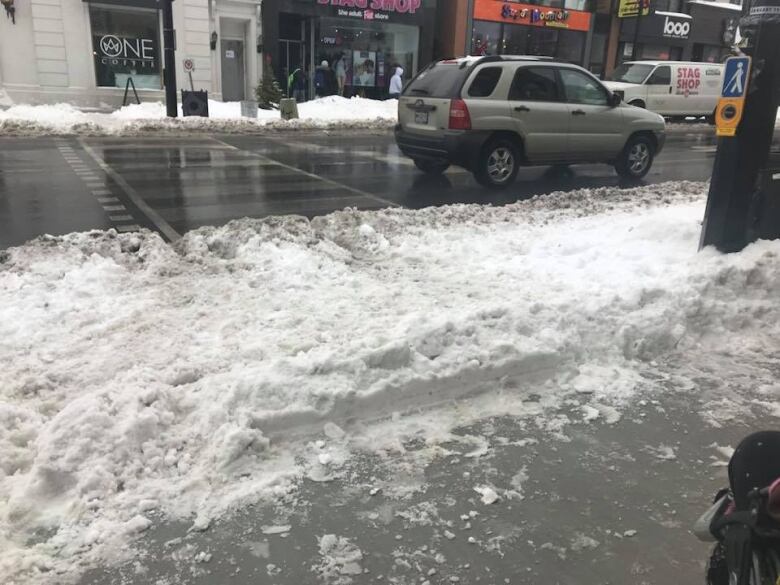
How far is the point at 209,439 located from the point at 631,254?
4.07m

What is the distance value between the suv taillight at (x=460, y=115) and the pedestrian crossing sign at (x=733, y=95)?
486 centimetres

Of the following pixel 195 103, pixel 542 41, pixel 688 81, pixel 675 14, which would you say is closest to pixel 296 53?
pixel 195 103

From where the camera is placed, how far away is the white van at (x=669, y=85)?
23812 millimetres

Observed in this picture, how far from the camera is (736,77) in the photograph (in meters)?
5.42

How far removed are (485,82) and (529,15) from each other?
2324 cm

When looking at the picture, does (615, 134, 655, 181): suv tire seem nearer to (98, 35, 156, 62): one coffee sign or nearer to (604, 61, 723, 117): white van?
(604, 61, 723, 117): white van

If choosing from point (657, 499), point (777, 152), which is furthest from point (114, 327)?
point (777, 152)

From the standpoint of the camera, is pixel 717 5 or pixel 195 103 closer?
pixel 195 103

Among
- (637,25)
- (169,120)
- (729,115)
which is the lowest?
(169,120)

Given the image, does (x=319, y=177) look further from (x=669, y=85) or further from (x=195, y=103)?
(x=669, y=85)

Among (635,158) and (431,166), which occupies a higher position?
(635,158)

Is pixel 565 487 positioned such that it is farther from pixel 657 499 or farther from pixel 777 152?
pixel 777 152

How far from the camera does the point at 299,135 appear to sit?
1869cm

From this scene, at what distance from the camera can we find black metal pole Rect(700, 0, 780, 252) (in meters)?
5.31
